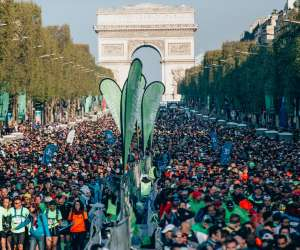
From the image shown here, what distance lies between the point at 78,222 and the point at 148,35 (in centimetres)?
15256

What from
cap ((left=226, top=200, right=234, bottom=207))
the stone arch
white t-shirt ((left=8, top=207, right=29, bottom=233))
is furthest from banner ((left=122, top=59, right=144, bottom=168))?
the stone arch

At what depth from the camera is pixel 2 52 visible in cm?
5806

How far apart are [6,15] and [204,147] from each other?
19.9 m

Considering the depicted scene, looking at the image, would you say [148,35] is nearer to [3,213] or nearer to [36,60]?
[36,60]

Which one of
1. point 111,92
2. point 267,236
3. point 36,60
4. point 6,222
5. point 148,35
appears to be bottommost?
point 6,222

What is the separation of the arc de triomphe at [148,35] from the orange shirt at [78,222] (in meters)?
147

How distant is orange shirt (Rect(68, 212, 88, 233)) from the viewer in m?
18.9

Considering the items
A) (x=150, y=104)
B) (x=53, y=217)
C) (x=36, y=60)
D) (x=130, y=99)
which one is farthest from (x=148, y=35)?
(x=53, y=217)

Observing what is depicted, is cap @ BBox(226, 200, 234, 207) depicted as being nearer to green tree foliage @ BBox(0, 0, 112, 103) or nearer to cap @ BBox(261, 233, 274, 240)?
cap @ BBox(261, 233, 274, 240)

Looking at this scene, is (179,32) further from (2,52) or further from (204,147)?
(204,147)

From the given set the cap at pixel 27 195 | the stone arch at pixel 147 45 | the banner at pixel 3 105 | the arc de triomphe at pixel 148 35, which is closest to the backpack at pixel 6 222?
the cap at pixel 27 195

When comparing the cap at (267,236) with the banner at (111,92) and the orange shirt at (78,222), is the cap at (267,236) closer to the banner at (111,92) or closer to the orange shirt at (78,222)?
the orange shirt at (78,222)

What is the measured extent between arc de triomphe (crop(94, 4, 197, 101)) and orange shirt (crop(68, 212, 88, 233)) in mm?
146566

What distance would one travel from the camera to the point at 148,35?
170750mm
